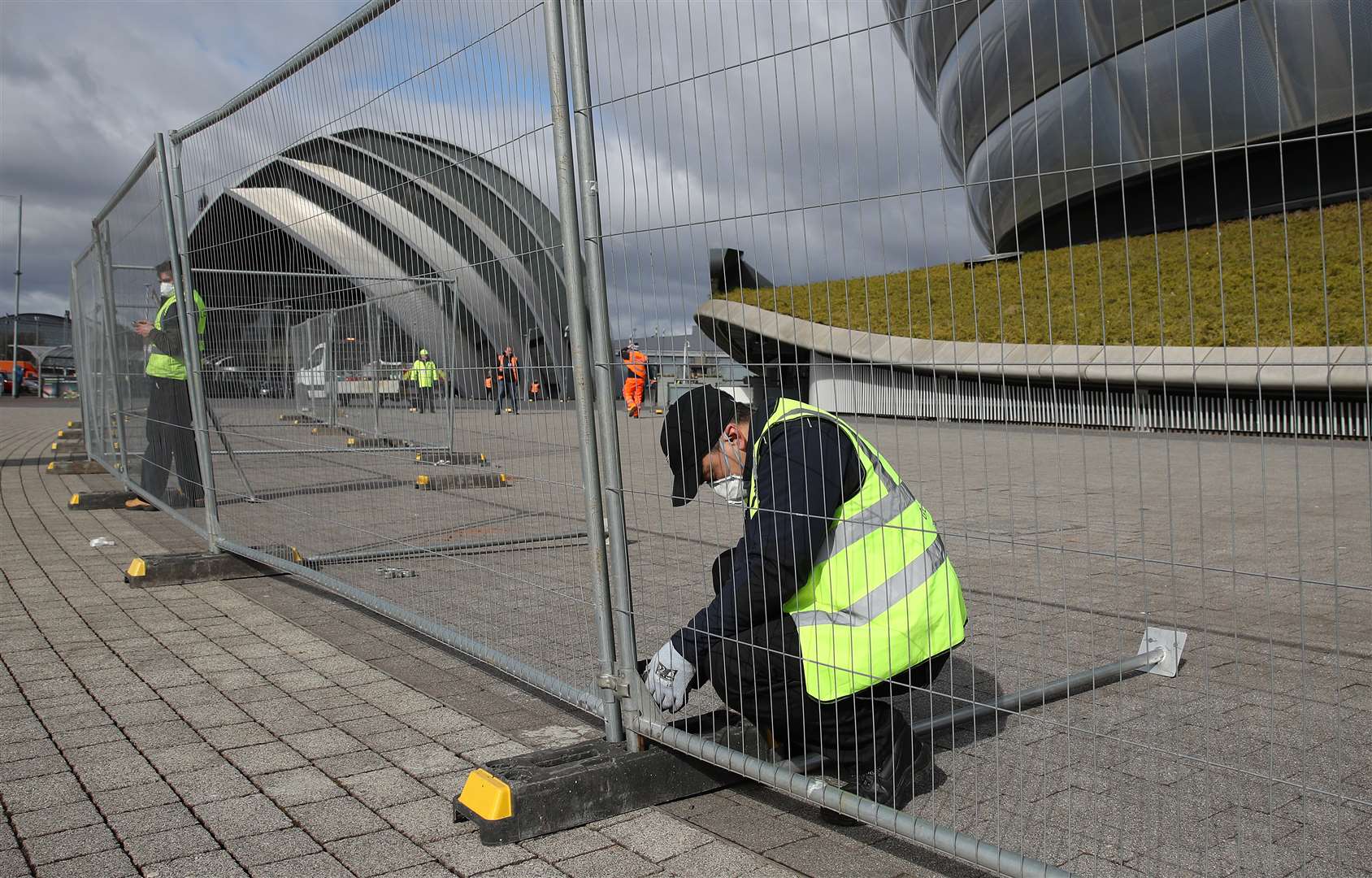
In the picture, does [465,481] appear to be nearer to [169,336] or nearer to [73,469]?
[169,336]

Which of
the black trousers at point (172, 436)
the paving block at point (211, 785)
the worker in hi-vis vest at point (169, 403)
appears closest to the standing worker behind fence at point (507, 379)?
the paving block at point (211, 785)

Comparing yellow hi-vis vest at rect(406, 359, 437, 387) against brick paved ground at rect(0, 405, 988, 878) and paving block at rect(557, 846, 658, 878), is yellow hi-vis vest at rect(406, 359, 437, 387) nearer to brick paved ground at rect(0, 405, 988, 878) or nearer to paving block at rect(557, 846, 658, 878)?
brick paved ground at rect(0, 405, 988, 878)

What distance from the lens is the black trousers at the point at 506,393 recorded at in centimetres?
389

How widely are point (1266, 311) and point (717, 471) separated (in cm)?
1242

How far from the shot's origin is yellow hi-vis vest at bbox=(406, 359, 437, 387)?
5258 millimetres

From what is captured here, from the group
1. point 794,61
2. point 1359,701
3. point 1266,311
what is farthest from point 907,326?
point 1266,311

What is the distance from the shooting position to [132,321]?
9203 mm

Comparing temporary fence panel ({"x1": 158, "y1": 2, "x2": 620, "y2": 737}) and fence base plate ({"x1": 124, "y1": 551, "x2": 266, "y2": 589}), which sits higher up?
temporary fence panel ({"x1": 158, "y1": 2, "x2": 620, "y2": 737})

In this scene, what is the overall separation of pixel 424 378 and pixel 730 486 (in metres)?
2.71

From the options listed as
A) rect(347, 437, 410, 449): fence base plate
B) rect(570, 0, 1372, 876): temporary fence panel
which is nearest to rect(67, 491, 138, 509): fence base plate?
rect(347, 437, 410, 449): fence base plate

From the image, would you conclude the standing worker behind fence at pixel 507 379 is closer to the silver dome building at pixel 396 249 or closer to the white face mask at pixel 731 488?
the silver dome building at pixel 396 249

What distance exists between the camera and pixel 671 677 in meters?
3.18

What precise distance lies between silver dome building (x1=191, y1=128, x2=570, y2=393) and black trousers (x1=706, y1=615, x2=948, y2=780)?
112cm

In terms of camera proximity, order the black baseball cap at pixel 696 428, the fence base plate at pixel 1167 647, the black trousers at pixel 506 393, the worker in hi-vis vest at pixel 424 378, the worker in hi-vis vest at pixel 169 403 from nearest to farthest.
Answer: the black baseball cap at pixel 696 428
the black trousers at pixel 506 393
the fence base plate at pixel 1167 647
the worker in hi-vis vest at pixel 424 378
the worker in hi-vis vest at pixel 169 403
